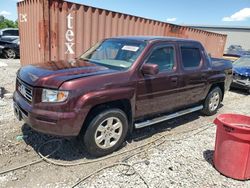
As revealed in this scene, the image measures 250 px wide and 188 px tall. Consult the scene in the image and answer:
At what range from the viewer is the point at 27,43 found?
8.45 m

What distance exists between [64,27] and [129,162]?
181 inches

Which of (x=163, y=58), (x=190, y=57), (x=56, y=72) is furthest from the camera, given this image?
(x=190, y=57)

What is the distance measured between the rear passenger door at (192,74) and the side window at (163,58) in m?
0.29

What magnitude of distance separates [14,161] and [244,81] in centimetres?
875

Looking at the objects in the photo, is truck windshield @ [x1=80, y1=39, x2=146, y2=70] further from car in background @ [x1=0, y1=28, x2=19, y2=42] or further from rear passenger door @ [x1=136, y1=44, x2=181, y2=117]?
car in background @ [x1=0, y1=28, x2=19, y2=42]

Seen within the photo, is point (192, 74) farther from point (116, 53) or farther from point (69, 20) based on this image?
point (69, 20)

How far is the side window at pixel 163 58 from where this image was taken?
4.36 meters

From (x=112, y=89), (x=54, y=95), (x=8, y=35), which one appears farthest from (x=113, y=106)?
(x=8, y=35)

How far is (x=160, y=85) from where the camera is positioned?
4.38 meters

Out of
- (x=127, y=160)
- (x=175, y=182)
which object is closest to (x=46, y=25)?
(x=127, y=160)

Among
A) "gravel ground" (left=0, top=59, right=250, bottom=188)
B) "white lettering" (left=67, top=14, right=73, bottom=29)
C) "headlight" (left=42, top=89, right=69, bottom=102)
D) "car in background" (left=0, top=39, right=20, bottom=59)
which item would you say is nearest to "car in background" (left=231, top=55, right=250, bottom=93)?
"gravel ground" (left=0, top=59, right=250, bottom=188)

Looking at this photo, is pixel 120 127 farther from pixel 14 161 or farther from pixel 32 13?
pixel 32 13

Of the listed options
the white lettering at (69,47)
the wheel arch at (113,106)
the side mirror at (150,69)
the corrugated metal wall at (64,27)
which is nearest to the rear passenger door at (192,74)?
the side mirror at (150,69)

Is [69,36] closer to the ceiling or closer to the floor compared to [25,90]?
closer to the ceiling
